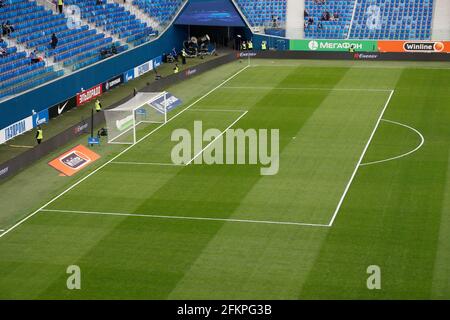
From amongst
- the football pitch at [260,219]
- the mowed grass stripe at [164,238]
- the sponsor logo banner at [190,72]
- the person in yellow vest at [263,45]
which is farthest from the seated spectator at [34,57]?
the person in yellow vest at [263,45]

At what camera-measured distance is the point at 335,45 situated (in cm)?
7594

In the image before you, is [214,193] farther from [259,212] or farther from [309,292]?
[309,292]

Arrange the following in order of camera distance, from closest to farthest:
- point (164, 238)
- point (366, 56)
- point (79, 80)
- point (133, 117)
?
point (164, 238), point (133, 117), point (79, 80), point (366, 56)

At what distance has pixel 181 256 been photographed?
102 ft

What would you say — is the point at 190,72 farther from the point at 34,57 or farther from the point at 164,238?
the point at 164,238

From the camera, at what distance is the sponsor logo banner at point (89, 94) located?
56.6m

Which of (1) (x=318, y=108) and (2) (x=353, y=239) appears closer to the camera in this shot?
(2) (x=353, y=239)

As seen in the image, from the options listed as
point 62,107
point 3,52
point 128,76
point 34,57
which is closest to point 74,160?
point 62,107

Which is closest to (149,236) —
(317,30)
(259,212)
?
(259,212)

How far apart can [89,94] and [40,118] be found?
7168 mm

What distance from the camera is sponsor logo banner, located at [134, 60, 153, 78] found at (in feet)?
218

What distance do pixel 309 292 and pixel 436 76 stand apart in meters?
40.6

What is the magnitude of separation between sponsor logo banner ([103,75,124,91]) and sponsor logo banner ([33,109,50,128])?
915cm
